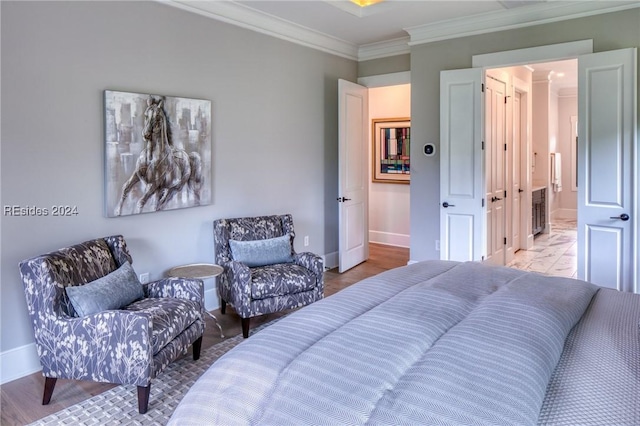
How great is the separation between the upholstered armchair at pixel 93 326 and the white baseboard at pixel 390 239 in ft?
15.9

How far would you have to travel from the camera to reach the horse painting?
349cm

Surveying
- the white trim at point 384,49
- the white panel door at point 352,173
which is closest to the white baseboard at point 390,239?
the white panel door at point 352,173

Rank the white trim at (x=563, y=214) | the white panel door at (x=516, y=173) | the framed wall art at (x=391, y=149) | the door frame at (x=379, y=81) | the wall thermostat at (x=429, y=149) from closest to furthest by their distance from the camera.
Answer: the wall thermostat at (x=429, y=149)
the door frame at (x=379, y=81)
the white panel door at (x=516, y=173)
the framed wall art at (x=391, y=149)
the white trim at (x=563, y=214)

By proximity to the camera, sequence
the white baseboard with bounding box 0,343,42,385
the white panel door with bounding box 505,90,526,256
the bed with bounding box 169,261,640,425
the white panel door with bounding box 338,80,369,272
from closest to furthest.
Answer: the bed with bounding box 169,261,640,425, the white baseboard with bounding box 0,343,42,385, the white panel door with bounding box 338,80,369,272, the white panel door with bounding box 505,90,526,256

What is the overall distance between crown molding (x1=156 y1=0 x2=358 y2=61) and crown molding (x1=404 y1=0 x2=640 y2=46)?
898 mm

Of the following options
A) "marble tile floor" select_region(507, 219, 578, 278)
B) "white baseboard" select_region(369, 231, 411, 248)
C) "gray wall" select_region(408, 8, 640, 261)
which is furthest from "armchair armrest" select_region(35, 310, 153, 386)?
"white baseboard" select_region(369, 231, 411, 248)

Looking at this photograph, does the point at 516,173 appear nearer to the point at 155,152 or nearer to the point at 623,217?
the point at 623,217

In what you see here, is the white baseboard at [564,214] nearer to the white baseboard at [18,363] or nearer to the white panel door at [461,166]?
the white panel door at [461,166]

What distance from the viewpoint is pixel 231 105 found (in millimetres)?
4254

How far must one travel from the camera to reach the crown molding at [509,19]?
3924mm

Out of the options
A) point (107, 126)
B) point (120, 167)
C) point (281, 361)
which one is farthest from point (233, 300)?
point (281, 361)

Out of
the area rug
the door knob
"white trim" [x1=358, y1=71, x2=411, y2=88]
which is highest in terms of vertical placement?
"white trim" [x1=358, y1=71, x2=411, y2=88]

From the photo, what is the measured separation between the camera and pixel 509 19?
4.37 metres

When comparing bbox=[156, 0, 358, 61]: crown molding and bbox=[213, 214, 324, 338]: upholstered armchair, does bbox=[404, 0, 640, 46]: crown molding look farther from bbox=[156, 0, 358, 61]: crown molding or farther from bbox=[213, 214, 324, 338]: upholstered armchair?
bbox=[213, 214, 324, 338]: upholstered armchair
